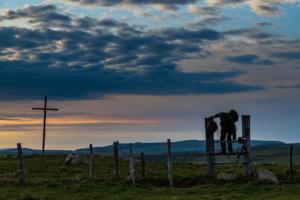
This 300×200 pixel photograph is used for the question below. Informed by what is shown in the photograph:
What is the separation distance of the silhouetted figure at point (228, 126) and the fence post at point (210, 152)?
68 cm

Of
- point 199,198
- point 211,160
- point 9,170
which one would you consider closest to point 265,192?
point 199,198

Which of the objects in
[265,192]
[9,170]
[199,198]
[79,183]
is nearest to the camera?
[199,198]

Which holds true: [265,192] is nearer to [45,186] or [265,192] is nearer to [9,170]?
[45,186]

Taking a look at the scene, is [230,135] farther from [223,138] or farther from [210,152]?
[210,152]

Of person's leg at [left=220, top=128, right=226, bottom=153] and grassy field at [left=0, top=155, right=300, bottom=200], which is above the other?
person's leg at [left=220, top=128, right=226, bottom=153]

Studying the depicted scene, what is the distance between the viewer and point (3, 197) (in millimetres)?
28109

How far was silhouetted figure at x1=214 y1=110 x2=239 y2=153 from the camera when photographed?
35.2 metres

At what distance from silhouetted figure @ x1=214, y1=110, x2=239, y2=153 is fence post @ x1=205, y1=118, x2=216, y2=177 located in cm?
68

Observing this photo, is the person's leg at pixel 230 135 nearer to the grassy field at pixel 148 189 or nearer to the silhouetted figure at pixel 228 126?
the silhouetted figure at pixel 228 126

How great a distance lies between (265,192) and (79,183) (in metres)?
11.2

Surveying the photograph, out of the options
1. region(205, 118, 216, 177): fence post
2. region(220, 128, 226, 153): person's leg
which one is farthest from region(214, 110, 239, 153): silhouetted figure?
region(205, 118, 216, 177): fence post

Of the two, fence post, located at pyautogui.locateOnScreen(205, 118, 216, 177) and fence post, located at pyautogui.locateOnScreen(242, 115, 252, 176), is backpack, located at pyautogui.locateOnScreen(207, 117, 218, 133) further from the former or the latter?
fence post, located at pyautogui.locateOnScreen(242, 115, 252, 176)

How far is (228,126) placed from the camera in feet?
116

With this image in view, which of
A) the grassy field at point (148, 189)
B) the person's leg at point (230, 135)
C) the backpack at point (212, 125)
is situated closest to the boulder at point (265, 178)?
the grassy field at point (148, 189)
